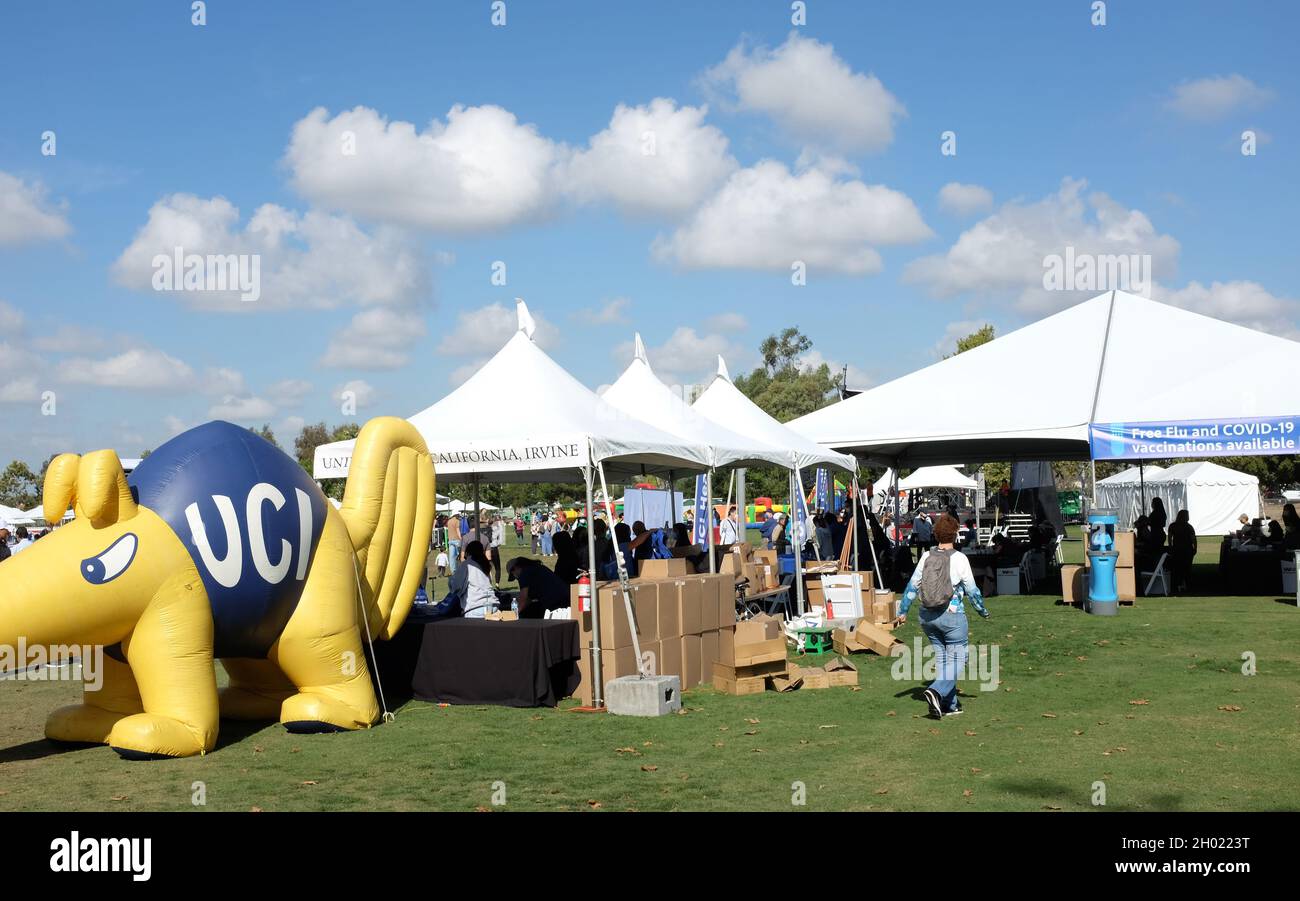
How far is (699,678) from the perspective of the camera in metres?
11.8

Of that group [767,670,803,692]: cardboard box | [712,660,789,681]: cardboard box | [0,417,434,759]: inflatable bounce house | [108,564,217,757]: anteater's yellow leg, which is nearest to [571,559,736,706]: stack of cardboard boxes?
[712,660,789,681]: cardboard box

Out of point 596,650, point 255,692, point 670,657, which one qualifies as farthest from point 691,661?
point 255,692

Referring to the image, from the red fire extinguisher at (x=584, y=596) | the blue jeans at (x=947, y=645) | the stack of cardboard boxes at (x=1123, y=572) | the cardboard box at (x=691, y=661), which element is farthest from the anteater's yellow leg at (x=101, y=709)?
the stack of cardboard boxes at (x=1123, y=572)

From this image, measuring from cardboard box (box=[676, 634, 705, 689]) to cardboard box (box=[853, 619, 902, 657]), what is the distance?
2758 millimetres

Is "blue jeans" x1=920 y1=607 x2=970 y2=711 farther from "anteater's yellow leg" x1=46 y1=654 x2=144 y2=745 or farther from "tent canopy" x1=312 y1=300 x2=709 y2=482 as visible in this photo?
"anteater's yellow leg" x1=46 y1=654 x2=144 y2=745

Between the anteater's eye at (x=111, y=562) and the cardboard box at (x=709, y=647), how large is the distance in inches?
228

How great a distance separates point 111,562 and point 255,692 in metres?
2.54

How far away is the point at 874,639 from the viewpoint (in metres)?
13.6

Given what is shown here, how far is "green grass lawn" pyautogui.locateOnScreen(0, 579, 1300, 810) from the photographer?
698cm

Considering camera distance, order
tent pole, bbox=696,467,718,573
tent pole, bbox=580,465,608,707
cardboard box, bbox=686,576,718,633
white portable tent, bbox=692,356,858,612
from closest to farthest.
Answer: tent pole, bbox=580,465,608,707
cardboard box, bbox=686,576,718,633
tent pole, bbox=696,467,718,573
white portable tent, bbox=692,356,858,612

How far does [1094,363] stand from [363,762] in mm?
16146

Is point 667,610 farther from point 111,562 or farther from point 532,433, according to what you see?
point 111,562
